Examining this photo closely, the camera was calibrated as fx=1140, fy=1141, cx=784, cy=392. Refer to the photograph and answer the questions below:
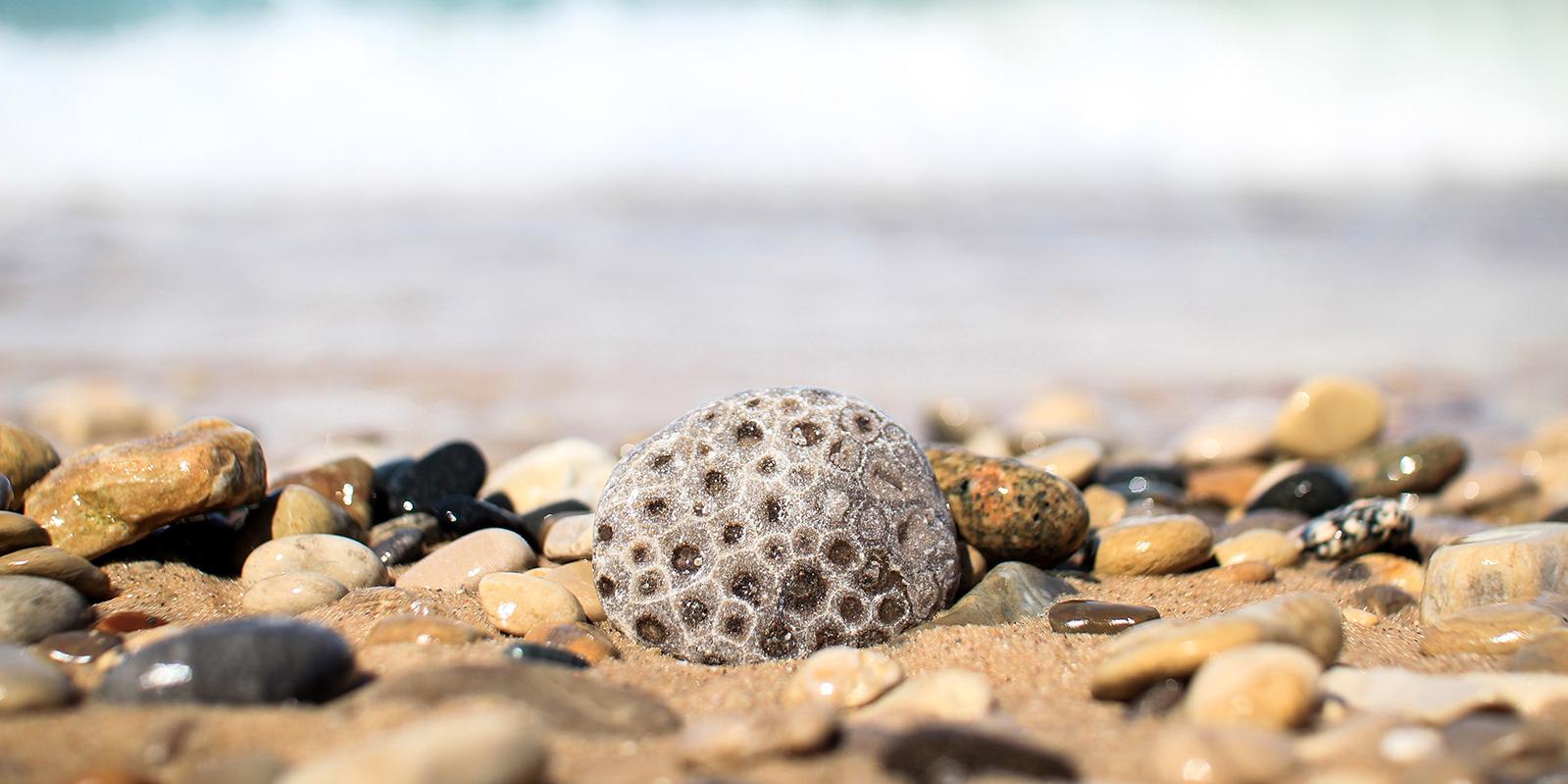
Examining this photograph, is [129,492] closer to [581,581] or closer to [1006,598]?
[581,581]

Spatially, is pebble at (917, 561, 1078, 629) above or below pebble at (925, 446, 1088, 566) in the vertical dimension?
below

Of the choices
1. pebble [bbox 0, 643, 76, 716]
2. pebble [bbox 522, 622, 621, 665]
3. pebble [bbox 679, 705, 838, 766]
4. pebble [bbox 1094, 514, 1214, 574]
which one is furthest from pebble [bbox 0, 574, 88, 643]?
pebble [bbox 1094, 514, 1214, 574]

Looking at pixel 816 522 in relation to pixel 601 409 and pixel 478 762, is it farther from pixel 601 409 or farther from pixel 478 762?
pixel 601 409

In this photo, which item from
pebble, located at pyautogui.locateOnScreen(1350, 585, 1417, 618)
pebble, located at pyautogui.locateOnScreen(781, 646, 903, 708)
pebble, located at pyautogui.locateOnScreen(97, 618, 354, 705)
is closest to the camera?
pebble, located at pyautogui.locateOnScreen(97, 618, 354, 705)

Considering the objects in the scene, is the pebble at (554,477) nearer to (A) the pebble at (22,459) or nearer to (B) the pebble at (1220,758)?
(A) the pebble at (22,459)

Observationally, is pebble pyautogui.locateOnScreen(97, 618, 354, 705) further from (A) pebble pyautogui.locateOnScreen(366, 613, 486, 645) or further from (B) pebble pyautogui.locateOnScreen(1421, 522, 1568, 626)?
(B) pebble pyautogui.locateOnScreen(1421, 522, 1568, 626)

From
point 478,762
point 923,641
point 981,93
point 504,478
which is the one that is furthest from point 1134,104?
point 478,762

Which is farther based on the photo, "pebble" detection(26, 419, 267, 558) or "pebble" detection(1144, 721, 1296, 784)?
"pebble" detection(26, 419, 267, 558)
